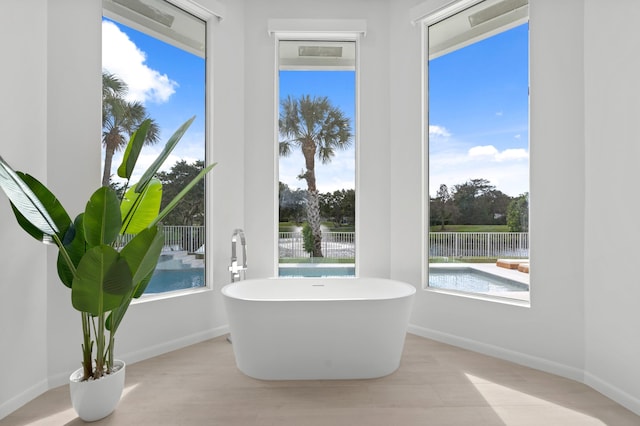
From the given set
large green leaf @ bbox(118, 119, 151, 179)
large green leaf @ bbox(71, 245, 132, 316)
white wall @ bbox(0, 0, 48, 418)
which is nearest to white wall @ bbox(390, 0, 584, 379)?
large green leaf @ bbox(71, 245, 132, 316)

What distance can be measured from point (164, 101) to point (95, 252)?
1811mm

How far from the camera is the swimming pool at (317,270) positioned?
3377mm

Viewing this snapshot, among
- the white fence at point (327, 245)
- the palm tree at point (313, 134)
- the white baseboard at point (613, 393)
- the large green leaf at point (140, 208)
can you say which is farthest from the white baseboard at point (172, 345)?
the white baseboard at point (613, 393)

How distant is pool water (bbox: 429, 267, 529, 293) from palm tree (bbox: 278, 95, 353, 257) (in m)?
1.12

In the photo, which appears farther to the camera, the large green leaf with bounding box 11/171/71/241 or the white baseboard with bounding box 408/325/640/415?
the white baseboard with bounding box 408/325/640/415

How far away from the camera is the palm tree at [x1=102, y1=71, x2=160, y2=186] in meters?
2.46

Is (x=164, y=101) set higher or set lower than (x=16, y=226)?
higher

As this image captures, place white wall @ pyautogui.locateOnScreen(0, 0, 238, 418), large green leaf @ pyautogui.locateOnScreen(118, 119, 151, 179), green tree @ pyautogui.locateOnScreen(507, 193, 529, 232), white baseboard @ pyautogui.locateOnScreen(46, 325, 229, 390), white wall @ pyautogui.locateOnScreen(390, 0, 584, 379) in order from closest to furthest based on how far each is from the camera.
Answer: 1. large green leaf @ pyautogui.locateOnScreen(118, 119, 151, 179)
2. white wall @ pyautogui.locateOnScreen(0, 0, 238, 418)
3. white baseboard @ pyautogui.locateOnScreen(46, 325, 229, 390)
4. white wall @ pyautogui.locateOnScreen(390, 0, 584, 379)
5. green tree @ pyautogui.locateOnScreen(507, 193, 529, 232)

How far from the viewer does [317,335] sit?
2.20 meters

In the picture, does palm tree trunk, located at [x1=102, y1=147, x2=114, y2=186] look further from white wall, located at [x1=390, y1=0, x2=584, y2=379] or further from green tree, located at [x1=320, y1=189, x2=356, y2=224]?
white wall, located at [x1=390, y1=0, x2=584, y2=379]

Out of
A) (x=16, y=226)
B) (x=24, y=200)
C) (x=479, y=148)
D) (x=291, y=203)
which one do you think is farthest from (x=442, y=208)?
(x=16, y=226)

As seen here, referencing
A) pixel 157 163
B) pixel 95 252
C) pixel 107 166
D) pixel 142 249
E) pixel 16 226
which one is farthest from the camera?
Result: pixel 107 166

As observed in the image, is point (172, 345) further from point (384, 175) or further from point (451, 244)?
point (451, 244)

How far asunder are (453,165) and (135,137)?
2.46 m
